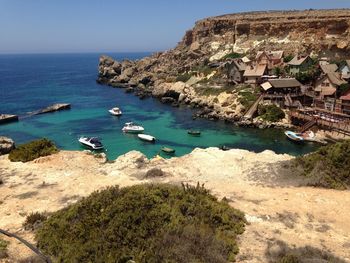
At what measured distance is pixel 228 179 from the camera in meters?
24.6

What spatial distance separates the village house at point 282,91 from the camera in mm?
59312

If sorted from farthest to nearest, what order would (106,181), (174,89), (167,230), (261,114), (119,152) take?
(174,89), (261,114), (119,152), (106,181), (167,230)

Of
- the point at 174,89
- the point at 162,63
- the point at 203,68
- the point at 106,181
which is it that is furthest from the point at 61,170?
the point at 162,63

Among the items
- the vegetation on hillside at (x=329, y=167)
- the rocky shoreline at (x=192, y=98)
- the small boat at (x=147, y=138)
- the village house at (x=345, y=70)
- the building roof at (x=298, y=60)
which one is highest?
the building roof at (x=298, y=60)

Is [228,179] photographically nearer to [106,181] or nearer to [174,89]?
[106,181]

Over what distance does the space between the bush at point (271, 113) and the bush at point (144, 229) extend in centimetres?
4034

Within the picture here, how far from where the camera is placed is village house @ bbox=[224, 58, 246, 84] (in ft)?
247

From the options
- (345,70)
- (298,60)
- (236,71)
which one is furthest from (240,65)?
(345,70)

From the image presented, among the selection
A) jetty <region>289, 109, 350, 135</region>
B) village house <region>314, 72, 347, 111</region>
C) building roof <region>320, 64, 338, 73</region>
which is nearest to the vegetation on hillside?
jetty <region>289, 109, 350, 135</region>

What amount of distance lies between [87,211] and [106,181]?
8017 mm

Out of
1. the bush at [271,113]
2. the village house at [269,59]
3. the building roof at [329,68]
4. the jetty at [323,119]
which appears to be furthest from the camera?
the village house at [269,59]

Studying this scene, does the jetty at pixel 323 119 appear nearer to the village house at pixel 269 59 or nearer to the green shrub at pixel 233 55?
the village house at pixel 269 59

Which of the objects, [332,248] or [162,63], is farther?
[162,63]

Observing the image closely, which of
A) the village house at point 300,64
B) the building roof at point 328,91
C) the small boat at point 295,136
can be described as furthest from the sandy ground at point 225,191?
the village house at point 300,64
